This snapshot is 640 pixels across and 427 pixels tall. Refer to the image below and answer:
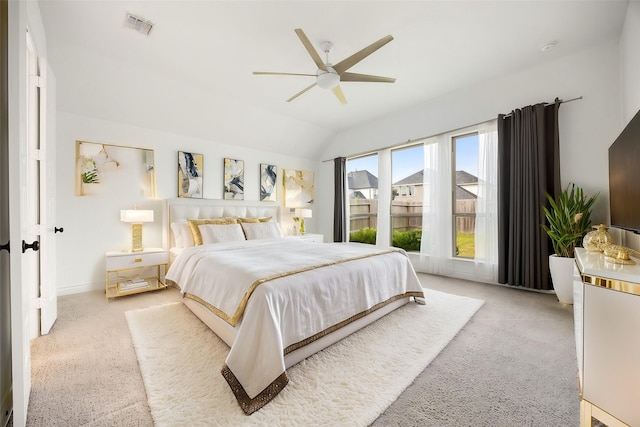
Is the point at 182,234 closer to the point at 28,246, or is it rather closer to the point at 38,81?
the point at 38,81

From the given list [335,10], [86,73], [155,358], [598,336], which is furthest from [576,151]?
[86,73]

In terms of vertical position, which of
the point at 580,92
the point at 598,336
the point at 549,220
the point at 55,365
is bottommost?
the point at 55,365

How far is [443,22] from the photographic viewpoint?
2.61m

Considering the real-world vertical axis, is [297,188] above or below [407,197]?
above

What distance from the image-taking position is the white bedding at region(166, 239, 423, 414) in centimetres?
162

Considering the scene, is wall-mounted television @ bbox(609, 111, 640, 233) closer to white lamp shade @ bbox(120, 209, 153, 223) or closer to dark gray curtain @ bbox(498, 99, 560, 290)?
dark gray curtain @ bbox(498, 99, 560, 290)

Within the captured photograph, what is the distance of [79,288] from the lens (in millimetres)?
3586

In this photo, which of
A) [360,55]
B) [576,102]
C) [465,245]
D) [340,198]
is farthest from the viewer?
[340,198]

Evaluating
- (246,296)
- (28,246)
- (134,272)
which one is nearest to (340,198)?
(134,272)

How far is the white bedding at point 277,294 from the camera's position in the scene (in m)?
1.62

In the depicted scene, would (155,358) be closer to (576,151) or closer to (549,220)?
(549,220)

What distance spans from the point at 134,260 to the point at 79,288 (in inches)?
36.3

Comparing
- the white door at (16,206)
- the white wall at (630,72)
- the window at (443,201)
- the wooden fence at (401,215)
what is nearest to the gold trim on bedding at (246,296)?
the white door at (16,206)

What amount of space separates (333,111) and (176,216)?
10.9 ft
